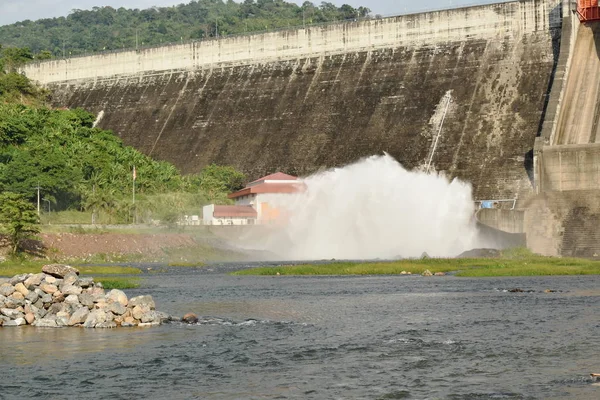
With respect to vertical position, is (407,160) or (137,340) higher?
(407,160)

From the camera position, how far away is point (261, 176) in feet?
295

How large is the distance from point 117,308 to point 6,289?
12.3 ft

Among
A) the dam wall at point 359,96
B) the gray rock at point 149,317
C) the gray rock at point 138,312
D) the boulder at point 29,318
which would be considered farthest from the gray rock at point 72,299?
the dam wall at point 359,96

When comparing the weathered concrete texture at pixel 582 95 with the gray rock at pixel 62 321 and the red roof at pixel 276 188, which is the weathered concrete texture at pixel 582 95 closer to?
the red roof at pixel 276 188

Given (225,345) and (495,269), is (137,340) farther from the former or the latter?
(495,269)

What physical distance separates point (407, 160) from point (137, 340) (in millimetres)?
56672

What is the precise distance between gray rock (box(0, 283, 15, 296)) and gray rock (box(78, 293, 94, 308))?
223 cm

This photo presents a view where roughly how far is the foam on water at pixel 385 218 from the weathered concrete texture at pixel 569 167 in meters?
5.52

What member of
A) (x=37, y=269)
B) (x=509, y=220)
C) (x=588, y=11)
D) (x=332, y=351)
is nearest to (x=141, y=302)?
(x=332, y=351)

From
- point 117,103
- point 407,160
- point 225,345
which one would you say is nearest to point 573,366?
point 225,345

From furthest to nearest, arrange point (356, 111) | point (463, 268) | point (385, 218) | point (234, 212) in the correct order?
point (356, 111)
point (234, 212)
point (385, 218)
point (463, 268)

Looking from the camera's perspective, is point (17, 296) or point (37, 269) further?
point (37, 269)

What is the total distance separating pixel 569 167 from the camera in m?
69.9

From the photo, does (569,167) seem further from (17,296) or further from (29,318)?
(29,318)
